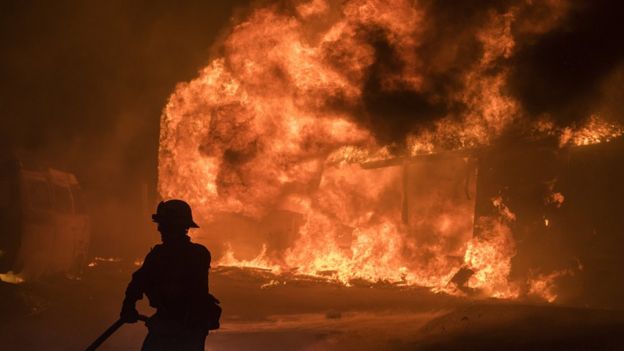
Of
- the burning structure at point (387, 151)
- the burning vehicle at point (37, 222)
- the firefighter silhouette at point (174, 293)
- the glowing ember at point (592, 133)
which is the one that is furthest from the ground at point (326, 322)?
the firefighter silhouette at point (174, 293)

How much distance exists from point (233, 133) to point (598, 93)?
1030 cm

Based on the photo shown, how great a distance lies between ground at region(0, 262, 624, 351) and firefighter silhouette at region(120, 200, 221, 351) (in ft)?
15.1

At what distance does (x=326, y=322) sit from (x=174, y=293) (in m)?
7.17

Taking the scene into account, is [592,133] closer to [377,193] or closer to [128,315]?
[377,193]

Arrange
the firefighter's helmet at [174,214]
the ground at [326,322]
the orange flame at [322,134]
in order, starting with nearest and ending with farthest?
1. the firefighter's helmet at [174,214]
2. the ground at [326,322]
3. the orange flame at [322,134]

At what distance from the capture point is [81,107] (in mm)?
25406

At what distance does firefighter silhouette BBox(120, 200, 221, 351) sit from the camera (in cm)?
418

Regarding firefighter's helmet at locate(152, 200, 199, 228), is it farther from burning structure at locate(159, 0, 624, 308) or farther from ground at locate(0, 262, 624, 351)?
burning structure at locate(159, 0, 624, 308)

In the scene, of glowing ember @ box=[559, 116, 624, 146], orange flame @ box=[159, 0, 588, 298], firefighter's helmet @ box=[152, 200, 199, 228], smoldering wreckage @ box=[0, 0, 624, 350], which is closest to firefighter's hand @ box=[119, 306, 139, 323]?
firefighter's helmet @ box=[152, 200, 199, 228]

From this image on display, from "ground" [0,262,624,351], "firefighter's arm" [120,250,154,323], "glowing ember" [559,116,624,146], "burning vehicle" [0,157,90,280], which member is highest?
"glowing ember" [559,116,624,146]

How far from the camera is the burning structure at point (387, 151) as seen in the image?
14852 mm

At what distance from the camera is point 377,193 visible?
981 inches

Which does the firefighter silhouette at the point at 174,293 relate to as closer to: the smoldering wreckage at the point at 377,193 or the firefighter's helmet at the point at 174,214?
the firefighter's helmet at the point at 174,214

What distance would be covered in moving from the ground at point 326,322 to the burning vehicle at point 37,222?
375mm
